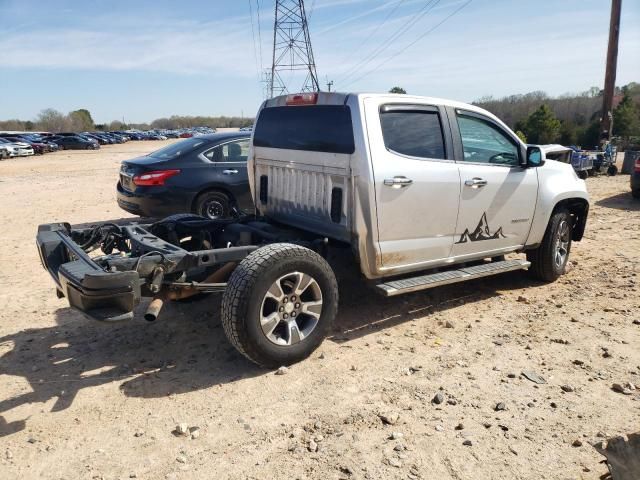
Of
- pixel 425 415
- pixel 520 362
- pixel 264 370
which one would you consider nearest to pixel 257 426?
pixel 264 370

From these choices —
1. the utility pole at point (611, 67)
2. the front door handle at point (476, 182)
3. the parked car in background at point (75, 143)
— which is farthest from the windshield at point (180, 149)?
the parked car in background at point (75, 143)

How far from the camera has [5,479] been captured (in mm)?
2754

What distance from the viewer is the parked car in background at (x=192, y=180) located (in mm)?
8258

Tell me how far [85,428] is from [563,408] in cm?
303

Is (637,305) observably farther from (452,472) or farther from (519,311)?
(452,472)

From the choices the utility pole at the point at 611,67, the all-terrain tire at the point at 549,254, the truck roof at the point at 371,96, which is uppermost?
the utility pole at the point at 611,67

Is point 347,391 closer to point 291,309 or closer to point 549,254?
point 291,309

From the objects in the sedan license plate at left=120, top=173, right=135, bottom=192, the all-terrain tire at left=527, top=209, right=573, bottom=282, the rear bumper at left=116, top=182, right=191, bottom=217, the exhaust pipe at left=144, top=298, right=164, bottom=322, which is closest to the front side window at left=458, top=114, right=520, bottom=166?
the all-terrain tire at left=527, top=209, right=573, bottom=282

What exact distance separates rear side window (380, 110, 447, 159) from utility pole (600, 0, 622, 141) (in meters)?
18.4

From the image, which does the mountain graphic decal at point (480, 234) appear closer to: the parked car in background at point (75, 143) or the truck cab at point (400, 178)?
the truck cab at point (400, 178)

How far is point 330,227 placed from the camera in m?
4.58

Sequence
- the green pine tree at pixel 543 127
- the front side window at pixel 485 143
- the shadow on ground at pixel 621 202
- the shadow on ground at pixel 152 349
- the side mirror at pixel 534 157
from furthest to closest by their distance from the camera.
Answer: the green pine tree at pixel 543 127, the shadow on ground at pixel 621 202, the side mirror at pixel 534 157, the front side window at pixel 485 143, the shadow on ground at pixel 152 349

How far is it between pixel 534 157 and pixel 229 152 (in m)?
5.10

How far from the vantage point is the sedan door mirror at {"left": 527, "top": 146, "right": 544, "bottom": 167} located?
17.3 feet
